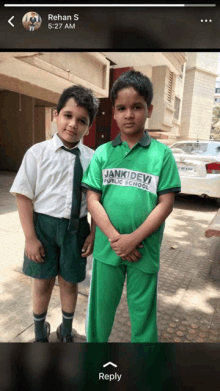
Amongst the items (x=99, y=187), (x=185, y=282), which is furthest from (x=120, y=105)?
(x=185, y=282)

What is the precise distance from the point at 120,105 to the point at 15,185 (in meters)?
0.51

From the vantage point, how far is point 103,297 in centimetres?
99

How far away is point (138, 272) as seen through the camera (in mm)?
941

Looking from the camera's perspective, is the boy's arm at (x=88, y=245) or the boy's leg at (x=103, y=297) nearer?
the boy's leg at (x=103, y=297)

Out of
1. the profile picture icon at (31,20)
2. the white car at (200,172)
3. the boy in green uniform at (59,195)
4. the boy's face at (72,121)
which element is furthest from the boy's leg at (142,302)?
the white car at (200,172)

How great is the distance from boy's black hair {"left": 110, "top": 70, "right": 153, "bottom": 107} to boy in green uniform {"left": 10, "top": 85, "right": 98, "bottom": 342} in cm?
14

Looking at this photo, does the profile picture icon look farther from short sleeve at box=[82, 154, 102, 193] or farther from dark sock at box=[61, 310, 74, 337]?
dark sock at box=[61, 310, 74, 337]

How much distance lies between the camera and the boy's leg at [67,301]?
1165mm

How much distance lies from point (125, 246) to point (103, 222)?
12cm

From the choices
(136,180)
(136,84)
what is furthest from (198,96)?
(136,180)

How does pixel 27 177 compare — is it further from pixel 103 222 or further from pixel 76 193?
pixel 103 222

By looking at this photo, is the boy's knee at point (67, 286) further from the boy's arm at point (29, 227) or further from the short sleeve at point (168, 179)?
the short sleeve at point (168, 179)

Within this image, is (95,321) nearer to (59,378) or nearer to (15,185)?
(59,378)
